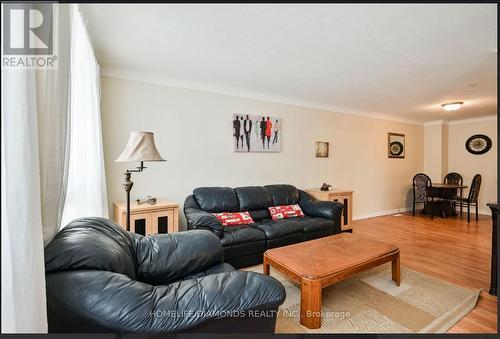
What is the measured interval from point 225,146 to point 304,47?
6.17 feet

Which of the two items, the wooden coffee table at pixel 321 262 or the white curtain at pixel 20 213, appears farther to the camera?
the wooden coffee table at pixel 321 262

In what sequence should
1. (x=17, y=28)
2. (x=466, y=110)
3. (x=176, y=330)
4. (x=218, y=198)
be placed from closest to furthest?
1. (x=17, y=28)
2. (x=176, y=330)
3. (x=218, y=198)
4. (x=466, y=110)

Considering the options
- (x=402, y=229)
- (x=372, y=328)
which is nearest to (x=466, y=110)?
(x=402, y=229)

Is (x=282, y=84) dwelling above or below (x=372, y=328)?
above

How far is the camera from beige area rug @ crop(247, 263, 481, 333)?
1801 mm

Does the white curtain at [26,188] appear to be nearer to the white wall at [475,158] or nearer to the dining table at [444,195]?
the dining table at [444,195]

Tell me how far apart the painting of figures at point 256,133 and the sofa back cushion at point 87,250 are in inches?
102

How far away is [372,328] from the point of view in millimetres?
1782

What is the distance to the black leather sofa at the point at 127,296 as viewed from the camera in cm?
92

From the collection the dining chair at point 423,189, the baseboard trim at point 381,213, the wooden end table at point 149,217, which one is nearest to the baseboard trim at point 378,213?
the baseboard trim at point 381,213

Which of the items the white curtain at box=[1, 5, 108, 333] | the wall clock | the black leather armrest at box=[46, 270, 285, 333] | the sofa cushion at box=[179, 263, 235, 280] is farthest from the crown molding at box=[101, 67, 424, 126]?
the wall clock

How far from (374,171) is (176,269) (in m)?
5.25

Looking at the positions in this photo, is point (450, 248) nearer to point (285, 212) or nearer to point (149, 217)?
point (285, 212)

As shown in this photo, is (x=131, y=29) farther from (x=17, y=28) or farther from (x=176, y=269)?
(x=176, y=269)
